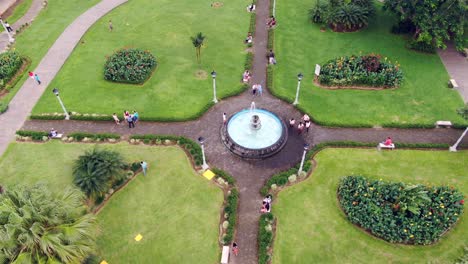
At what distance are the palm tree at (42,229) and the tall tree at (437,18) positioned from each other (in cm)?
3521

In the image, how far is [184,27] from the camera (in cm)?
4166

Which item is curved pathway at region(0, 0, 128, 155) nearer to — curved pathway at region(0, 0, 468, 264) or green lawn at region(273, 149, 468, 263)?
curved pathway at region(0, 0, 468, 264)

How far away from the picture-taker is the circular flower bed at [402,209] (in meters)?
21.8

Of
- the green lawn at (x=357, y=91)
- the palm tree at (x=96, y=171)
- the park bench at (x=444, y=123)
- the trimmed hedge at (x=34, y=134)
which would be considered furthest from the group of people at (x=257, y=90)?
the trimmed hedge at (x=34, y=134)

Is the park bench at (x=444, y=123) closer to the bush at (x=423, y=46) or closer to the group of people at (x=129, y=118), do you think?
the bush at (x=423, y=46)

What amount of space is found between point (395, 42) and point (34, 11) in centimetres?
4799

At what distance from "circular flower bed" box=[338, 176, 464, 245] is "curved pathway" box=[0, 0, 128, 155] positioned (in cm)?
2928

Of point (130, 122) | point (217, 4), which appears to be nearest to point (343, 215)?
point (130, 122)

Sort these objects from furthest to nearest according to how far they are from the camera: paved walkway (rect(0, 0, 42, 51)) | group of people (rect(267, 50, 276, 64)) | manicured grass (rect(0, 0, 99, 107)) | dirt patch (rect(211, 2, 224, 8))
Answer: dirt patch (rect(211, 2, 224, 8)) → paved walkway (rect(0, 0, 42, 51)) → manicured grass (rect(0, 0, 99, 107)) → group of people (rect(267, 50, 276, 64))

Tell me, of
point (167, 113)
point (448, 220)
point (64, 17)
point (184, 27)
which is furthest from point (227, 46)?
point (448, 220)

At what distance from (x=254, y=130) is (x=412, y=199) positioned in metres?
12.9

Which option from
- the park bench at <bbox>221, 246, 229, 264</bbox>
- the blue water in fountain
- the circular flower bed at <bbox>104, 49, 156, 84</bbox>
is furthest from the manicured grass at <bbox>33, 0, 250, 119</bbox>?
the park bench at <bbox>221, 246, 229, 264</bbox>

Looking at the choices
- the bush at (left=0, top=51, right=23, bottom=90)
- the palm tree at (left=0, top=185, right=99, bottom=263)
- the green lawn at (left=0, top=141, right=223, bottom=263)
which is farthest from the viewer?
the bush at (left=0, top=51, right=23, bottom=90)

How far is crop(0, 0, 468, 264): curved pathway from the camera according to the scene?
78.9ft
